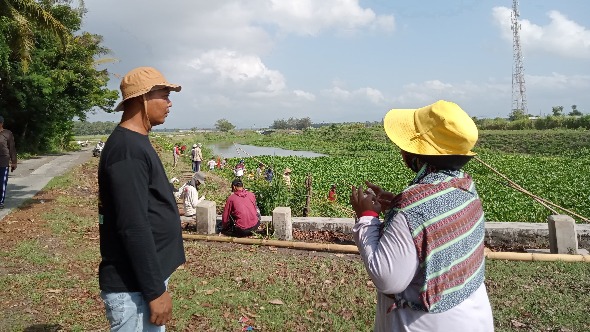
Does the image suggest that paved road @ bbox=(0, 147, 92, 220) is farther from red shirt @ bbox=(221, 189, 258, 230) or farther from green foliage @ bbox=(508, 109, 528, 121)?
green foliage @ bbox=(508, 109, 528, 121)

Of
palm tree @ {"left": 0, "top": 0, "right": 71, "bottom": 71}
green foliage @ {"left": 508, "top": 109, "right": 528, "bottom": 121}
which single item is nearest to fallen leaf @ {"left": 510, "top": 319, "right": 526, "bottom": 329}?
palm tree @ {"left": 0, "top": 0, "right": 71, "bottom": 71}

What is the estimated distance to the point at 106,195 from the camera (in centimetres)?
195

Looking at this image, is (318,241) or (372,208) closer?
(372,208)

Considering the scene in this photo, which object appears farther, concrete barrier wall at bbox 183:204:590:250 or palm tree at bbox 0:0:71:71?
palm tree at bbox 0:0:71:71

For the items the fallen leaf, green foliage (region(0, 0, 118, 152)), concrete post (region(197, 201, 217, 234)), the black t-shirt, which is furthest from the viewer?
green foliage (region(0, 0, 118, 152))

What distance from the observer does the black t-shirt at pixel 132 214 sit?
1863mm

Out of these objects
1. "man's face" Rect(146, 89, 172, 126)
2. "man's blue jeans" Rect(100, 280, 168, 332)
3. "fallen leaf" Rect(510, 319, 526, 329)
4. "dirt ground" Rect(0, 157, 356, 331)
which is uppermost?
"man's face" Rect(146, 89, 172, 126)

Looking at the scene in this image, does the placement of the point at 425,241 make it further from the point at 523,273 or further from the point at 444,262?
the point at 523,273

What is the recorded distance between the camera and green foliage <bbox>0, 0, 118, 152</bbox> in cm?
2084

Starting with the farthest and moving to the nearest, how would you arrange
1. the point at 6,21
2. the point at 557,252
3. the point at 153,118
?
the point at 6,21 → the point at 557,252 → the point at 153,118

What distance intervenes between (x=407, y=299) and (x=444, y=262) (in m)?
0.22

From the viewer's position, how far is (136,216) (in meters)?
1.88

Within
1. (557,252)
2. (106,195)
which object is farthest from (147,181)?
(557,252)

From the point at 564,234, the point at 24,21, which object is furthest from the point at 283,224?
the point at 24,21
